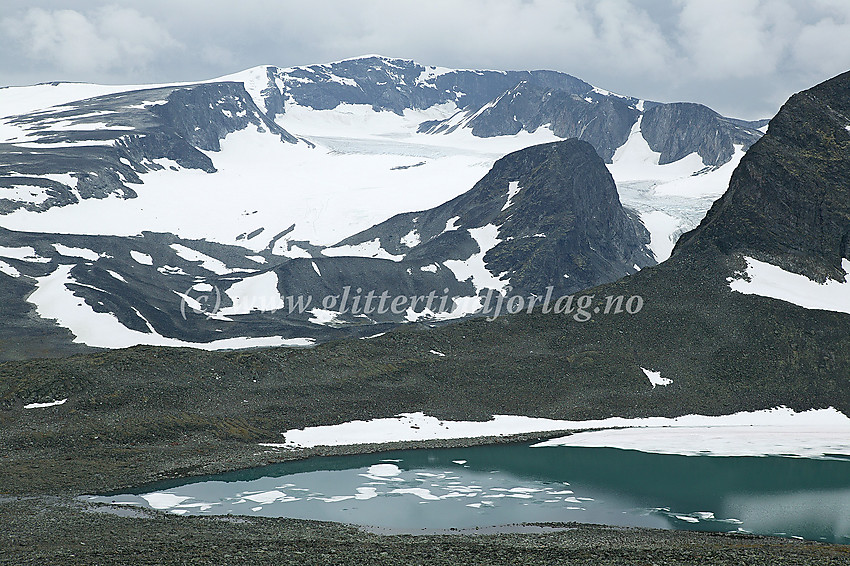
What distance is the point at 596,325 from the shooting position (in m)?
94.9

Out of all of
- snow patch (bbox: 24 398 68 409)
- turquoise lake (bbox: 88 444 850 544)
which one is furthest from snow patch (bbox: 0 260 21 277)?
turquoise lake (bbox: 88 444 850 544)

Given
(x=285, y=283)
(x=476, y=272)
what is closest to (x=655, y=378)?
(x=476, y=272)

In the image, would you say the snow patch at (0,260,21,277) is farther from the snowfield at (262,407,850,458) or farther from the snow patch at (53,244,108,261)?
the snowfield at (262,407,850,458)

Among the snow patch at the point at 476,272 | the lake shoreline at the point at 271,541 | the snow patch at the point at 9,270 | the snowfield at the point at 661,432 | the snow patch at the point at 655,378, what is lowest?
the lake shoreline at the point at 271,541

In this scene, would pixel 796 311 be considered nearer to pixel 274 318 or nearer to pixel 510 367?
pixel 510 367

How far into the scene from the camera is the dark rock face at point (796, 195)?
4122 inches

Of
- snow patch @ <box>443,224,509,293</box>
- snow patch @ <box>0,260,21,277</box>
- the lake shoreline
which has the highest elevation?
snow patch @ <box>443,224,509,293</box>

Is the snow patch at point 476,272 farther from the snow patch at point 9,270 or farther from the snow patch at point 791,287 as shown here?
the snow patch at point 9,270

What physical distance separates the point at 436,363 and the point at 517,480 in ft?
89.8

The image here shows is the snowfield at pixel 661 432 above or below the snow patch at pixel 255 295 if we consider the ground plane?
below

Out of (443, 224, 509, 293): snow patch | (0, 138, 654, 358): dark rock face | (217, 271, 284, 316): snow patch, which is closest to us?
(0, 138, 654, 358): dark rock face

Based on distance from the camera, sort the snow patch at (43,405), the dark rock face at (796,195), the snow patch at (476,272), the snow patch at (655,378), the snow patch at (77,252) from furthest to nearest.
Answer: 1. the snow patch at (77,252)
2. the snow patch at (476,272)
3. the dark rock face at (796,195)
4. the snow patch at (655,378)
5. the snow patch at (43,405)

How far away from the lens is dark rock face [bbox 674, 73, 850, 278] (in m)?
105

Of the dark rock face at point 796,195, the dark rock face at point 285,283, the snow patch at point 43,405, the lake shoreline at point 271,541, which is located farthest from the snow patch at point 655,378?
the dark rock face at point 285,283
